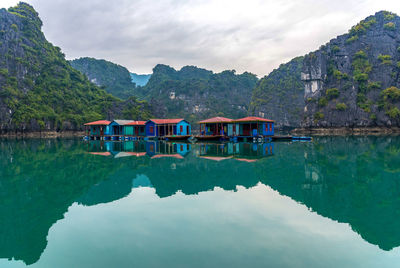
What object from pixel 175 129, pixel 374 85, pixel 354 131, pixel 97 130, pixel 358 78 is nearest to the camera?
pixel 175 129

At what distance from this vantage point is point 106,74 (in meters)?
181

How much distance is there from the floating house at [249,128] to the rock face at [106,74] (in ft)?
448

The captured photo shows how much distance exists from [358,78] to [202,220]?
276 ft

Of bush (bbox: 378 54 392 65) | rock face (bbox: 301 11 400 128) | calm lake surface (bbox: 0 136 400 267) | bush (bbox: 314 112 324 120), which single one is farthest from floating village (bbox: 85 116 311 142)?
bush (bbox: 378 54 392 65)

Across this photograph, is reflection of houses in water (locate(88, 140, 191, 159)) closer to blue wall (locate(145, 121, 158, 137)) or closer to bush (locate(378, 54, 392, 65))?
blue wall (locate(145, 121, 158, 137))

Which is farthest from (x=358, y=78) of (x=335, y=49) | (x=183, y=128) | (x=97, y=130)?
(x=97, y=130)

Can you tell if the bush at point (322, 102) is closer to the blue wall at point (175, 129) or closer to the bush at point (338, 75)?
the bush at point (338, 75)

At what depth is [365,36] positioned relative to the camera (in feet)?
267

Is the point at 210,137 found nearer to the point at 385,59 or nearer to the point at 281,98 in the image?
the point at 385,59

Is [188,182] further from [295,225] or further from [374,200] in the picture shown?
[374,200]

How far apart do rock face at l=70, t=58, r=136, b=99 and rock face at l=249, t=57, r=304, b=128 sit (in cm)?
8212

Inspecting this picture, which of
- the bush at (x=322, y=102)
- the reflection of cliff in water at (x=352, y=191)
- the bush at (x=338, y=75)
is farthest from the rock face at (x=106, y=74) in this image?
the reflection of cliff in water at (x=352, y=191)

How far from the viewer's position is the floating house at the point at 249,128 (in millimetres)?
37562

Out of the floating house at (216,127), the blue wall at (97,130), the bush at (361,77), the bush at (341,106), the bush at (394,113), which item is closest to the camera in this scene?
the floating house at (216,127)
